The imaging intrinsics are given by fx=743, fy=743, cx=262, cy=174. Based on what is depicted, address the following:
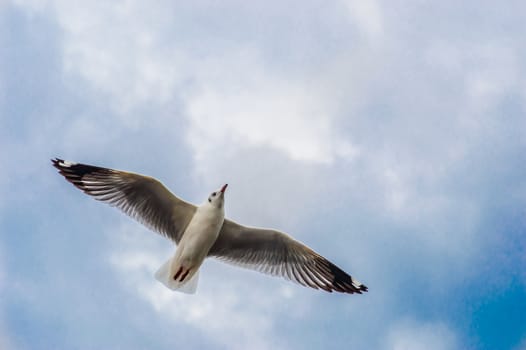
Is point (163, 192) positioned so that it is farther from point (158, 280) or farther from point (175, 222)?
point (158, 280)

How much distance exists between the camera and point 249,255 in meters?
10.0

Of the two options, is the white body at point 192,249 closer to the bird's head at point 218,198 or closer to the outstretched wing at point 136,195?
the bird's head at point 218,198

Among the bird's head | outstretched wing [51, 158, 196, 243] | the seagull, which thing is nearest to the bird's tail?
the seagull

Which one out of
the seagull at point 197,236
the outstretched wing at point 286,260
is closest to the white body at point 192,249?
the seagull at point 197,236

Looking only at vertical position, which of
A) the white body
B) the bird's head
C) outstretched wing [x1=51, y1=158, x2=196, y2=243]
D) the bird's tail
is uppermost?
the bird's head

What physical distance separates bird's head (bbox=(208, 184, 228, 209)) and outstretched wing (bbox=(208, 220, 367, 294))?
603mm

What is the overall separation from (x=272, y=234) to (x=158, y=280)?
1.60 meters

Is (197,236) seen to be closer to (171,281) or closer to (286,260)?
(171,281)

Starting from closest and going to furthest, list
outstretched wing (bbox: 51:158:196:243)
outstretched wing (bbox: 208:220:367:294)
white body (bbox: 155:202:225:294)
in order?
white body (bbox: 155:202:225:294), outstretched wing (bbox: 51:158:196:243), outstretched wing (bbox: 208:220:367:294)

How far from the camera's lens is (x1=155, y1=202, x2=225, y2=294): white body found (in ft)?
30.7

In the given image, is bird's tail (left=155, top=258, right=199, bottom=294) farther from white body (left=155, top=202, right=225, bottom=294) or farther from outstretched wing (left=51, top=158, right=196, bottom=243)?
outstretched wing (left=51, top=158, right=196, bottom=243)

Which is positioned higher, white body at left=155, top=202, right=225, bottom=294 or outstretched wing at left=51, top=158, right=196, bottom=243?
outstretched wing at left=51, top=158, right=196, bottom=243

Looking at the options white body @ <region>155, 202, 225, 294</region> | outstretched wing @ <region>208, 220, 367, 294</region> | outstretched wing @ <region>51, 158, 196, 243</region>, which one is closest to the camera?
white body @ <region>155, 202, 225, 294</region>

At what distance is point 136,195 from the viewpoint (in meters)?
9.78
